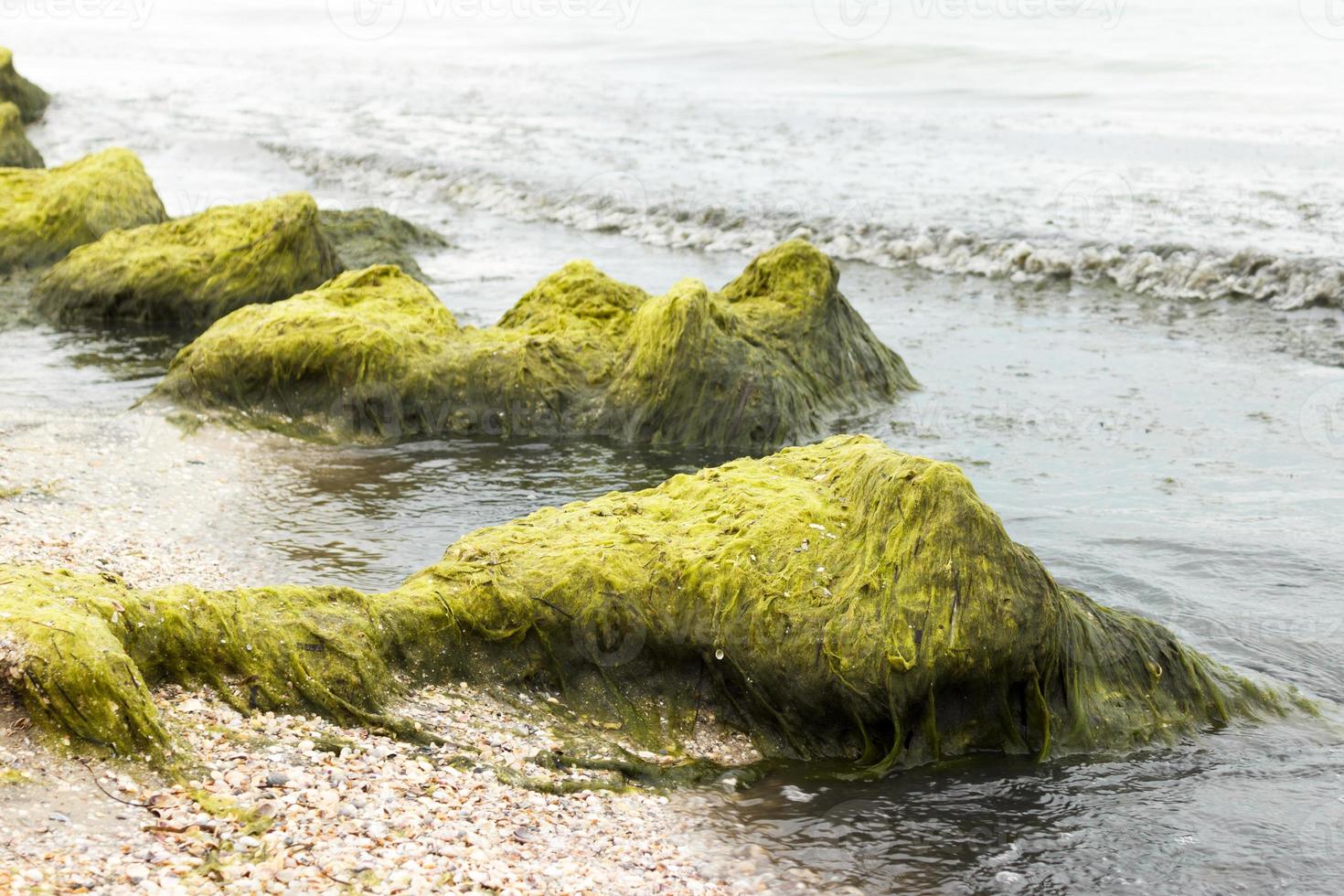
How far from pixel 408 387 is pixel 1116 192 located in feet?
40.5

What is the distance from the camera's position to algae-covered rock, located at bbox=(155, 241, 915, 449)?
8.79 meters

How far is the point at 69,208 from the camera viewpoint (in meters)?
13.5

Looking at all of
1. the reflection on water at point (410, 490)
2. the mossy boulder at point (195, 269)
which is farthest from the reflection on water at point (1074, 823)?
the mossy boulder at point (195, 269)

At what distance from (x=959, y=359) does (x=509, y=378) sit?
4.34m

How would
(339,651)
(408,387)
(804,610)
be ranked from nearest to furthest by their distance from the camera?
(339,651), (804,610), (408,387)

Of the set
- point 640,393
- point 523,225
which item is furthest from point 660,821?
point 523,225

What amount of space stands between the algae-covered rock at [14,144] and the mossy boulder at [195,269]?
8.63 meters

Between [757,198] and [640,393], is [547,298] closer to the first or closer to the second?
[640,393]

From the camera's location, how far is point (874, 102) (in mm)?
27078

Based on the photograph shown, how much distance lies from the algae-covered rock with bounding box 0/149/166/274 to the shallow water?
2.50 metres

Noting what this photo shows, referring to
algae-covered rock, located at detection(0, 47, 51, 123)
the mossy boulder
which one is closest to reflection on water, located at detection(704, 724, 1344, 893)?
the mossy boulder

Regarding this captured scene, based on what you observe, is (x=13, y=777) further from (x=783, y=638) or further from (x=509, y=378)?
(x=509, y=378)

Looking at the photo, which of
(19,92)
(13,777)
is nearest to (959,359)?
(13,777)

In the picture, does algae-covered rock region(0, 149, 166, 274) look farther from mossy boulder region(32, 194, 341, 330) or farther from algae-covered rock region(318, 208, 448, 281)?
algae-covered rock region(318, 208, 448, 281)
